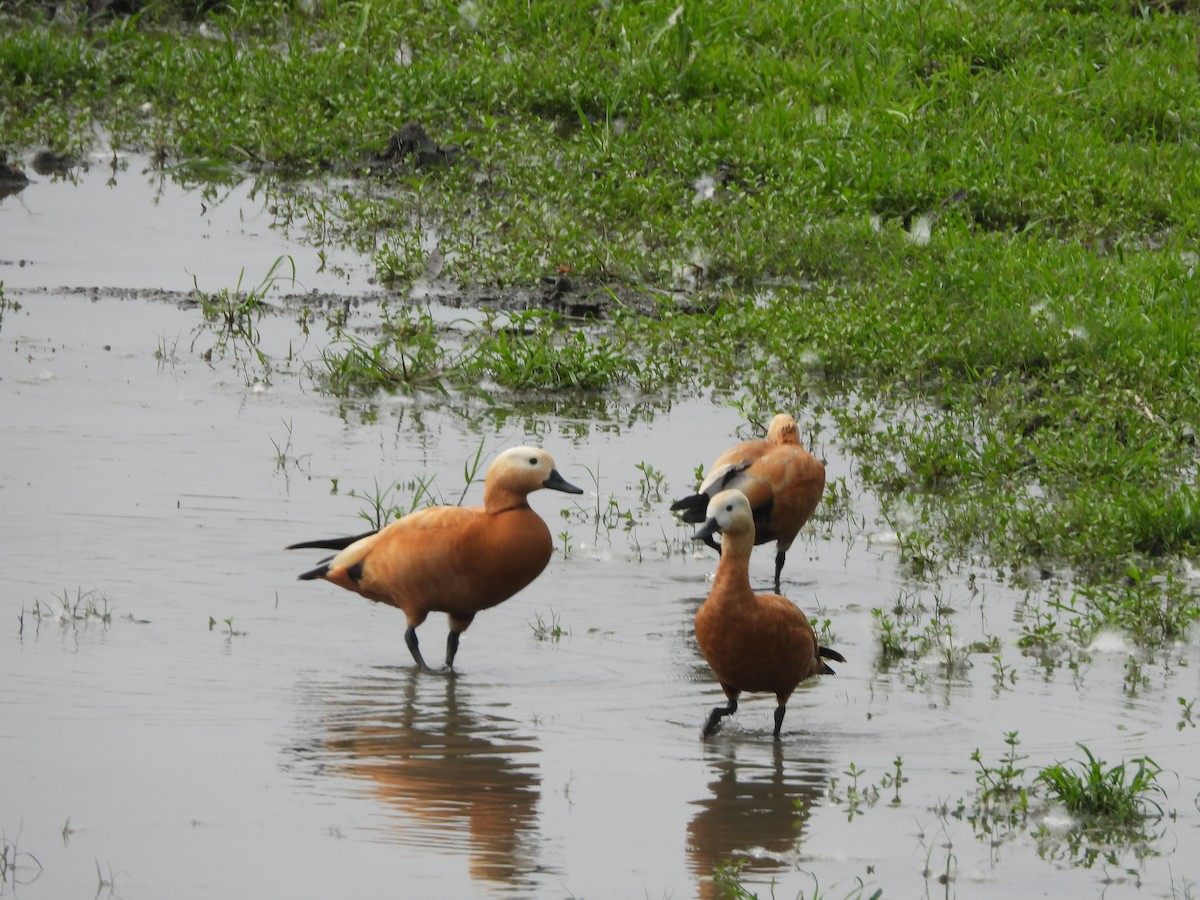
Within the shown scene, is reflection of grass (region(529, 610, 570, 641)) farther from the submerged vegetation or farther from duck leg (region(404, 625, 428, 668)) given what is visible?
the submerged vegetation

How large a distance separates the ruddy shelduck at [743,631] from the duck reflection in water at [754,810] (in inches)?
7.5

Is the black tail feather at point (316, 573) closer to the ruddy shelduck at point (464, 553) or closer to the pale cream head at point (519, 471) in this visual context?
the ruddy shelduck at point (464, 553)

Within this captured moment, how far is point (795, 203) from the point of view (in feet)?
39.2

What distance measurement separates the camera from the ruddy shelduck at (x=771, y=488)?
732 centimetres

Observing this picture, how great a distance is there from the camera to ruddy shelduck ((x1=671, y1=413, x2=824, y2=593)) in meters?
7.32

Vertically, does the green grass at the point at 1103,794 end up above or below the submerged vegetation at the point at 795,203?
below

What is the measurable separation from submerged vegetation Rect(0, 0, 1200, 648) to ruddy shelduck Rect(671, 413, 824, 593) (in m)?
0.54

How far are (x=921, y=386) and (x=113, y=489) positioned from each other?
4.28m

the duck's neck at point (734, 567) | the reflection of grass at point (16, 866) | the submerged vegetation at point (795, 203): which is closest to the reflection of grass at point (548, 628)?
the duck's neck at point (734, 567)

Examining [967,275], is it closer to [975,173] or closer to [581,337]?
[975,173]

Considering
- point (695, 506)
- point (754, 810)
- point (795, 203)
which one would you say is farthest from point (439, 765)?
point (795, 203)

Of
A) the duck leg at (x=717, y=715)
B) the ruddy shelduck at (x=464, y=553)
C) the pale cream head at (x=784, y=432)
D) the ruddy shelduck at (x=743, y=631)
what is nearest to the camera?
the ruddy shelduck at (x=743, y=631)

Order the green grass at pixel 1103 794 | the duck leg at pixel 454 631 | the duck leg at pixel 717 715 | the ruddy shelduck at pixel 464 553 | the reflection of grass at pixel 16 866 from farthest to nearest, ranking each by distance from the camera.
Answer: the duck leg at pixel 454 631 < the ruddy shelduck at pixel 464 553 < the duck leg at pixel 717 715 < the green grass at pixel 1103 794 < the reflection of grass at pixel 16 866

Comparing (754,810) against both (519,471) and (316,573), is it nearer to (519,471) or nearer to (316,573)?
(519,471)
